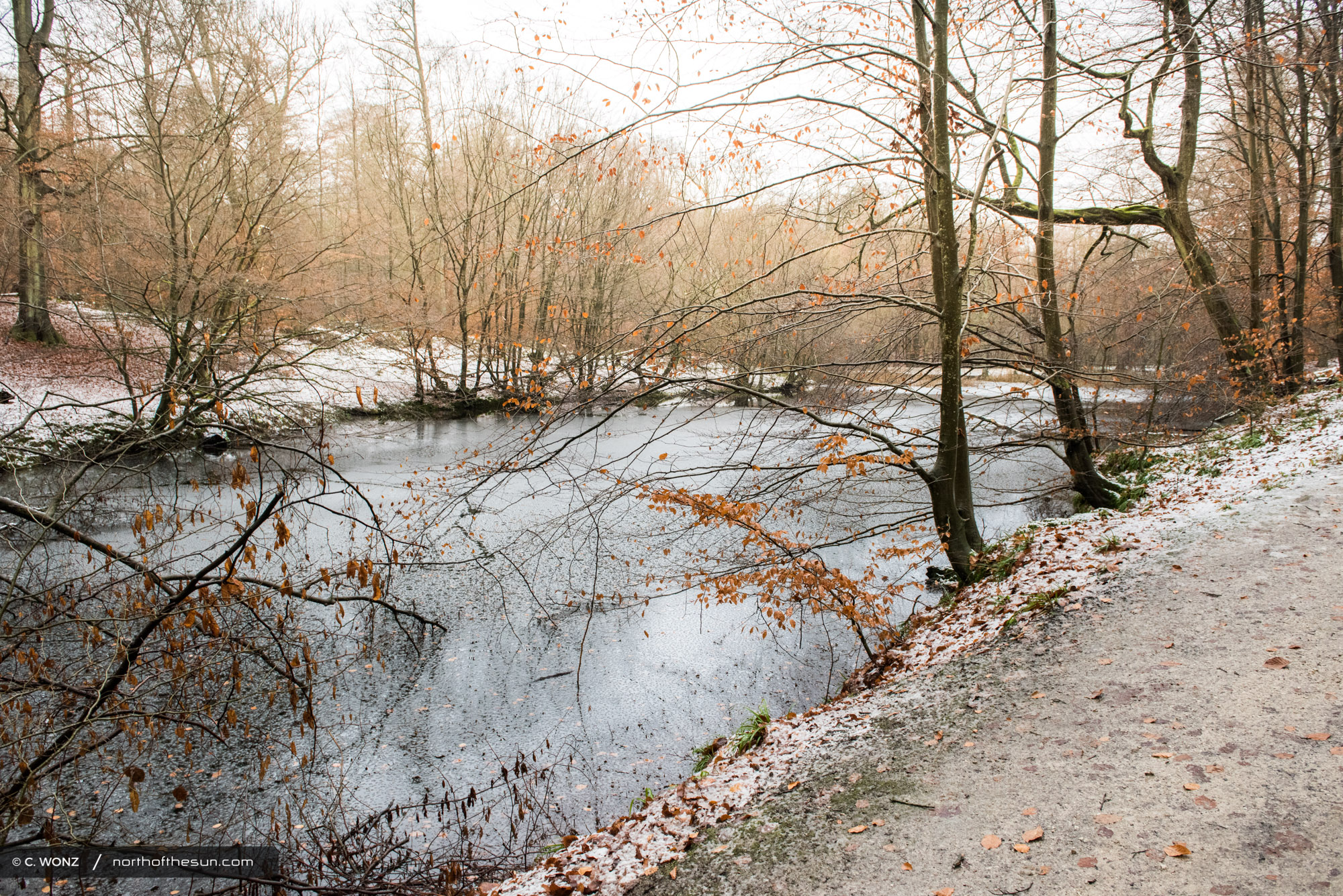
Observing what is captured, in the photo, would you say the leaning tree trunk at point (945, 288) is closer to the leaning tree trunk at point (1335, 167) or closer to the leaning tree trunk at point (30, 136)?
the leaning tree trunk at point (1335, 167)

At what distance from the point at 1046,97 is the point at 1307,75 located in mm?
6583

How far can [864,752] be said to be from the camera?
12.9 feet

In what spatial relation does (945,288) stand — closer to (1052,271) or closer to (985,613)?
(1052,271)

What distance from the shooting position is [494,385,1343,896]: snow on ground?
3.52 meters

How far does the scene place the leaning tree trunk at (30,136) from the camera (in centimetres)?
1459

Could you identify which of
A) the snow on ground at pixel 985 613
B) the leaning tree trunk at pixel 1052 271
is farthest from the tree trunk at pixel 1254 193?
the leaning tree trunk at pixel 1052 271

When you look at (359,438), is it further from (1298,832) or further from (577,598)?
(1298,832)

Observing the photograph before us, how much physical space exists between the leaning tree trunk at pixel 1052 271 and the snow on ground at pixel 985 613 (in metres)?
1.02

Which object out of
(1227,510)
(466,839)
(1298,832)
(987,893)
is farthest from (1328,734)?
(466,839)

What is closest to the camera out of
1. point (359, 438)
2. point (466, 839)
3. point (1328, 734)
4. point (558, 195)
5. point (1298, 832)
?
point (1298, 832)

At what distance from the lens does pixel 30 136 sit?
1491 centimetres

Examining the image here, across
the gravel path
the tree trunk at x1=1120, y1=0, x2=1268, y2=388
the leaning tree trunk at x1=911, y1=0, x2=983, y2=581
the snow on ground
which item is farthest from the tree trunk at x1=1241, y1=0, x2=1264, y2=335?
the gravel path

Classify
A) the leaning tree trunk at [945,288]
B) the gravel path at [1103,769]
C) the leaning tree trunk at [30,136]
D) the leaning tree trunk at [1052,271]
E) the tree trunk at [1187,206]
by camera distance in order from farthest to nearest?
the leaning tree trunk at [30,136]
the tree trunk at [1187,206]
the leaning tree trunk at [1052,271]
the leaning tree trunk at [945,288]
the gravel path at [1103,769]

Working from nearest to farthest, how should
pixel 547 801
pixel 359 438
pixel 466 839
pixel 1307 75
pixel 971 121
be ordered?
pixel 466 839, pixel 547 801, pixel 971 121, pixel 1307 75, pixel 359 438
